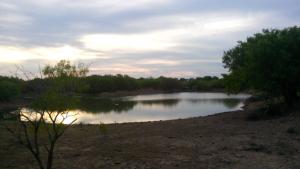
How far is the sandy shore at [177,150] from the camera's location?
11875 millimetres

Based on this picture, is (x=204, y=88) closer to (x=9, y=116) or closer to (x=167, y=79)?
(x=167, y=79)

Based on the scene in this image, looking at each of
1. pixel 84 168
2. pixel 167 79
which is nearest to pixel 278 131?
pixel 84 168

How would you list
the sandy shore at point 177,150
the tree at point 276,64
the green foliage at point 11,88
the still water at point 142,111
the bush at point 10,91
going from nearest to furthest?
1. the sandy shore at point 177,150
2. the green foliage at point 11,88
3. the bush at point 10,91
4. the tree at point 276,64
5. the still water at point 142,111

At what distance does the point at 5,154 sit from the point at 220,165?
734 centimetres

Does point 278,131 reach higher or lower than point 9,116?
lower

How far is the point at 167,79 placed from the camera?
132m

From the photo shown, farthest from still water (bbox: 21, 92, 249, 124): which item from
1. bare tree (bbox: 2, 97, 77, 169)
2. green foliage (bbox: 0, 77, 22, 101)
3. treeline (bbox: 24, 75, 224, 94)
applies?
treeline (bbox: 24, 75, 224, 94)

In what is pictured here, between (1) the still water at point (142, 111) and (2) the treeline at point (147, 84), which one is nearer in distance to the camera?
(1) the still water at point (142, 111)

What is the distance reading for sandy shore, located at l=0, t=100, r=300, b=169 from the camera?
11875 mm

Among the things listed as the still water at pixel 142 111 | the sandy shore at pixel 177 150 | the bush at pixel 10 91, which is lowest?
the still water at pixel 142 111

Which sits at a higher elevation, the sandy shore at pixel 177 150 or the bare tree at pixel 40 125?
the bare tree at pixel 40 125

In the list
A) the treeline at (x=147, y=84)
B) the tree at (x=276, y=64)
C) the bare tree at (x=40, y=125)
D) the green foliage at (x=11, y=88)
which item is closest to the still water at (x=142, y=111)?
the bare tree at (x=40, y=125)

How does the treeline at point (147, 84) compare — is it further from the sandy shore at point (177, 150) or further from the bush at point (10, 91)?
the sandy shore at point (177, 150)

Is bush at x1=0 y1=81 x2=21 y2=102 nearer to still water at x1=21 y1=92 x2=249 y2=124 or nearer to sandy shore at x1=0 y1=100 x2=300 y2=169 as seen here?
sandy shore at x1=0 y1=100 x2=300 y2=169
